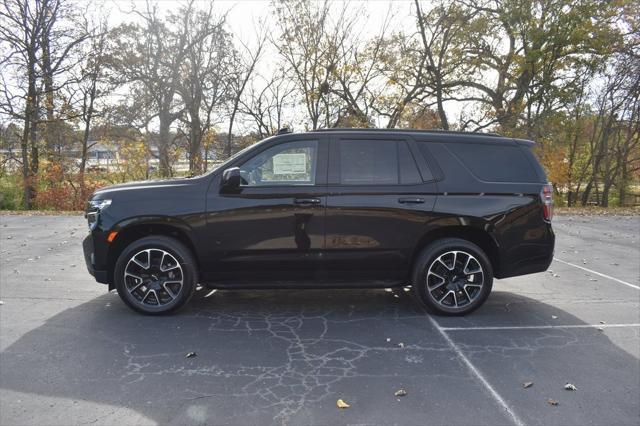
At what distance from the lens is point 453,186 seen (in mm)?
4625

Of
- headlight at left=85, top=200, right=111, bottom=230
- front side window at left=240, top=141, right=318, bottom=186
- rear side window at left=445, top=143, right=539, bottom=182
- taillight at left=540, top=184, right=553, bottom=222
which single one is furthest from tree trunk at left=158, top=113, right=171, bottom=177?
taillight at left=540, top=184, right=553, bottom=222

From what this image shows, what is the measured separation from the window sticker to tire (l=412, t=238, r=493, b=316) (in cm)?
158

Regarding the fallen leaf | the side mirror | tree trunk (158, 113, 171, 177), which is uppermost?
tree trunk (158, 113, 171, 177)

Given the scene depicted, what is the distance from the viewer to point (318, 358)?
143 inches

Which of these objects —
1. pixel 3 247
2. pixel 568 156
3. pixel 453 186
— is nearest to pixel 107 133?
pixel 3 247

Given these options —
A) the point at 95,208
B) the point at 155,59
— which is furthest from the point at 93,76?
the point at 95,208

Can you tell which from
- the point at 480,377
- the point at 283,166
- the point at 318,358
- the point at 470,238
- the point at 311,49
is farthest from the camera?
the point at 311,49

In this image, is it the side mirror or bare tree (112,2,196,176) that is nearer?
the side mirror

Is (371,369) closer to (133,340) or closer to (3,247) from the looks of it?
(133,340)

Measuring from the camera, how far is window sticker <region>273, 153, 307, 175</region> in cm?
460

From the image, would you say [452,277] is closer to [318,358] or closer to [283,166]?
[318,358]

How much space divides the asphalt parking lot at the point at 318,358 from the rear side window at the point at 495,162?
4.95 feet

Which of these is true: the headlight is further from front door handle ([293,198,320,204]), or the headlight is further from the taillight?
the taillight

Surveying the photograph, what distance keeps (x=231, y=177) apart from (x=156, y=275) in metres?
1.32
